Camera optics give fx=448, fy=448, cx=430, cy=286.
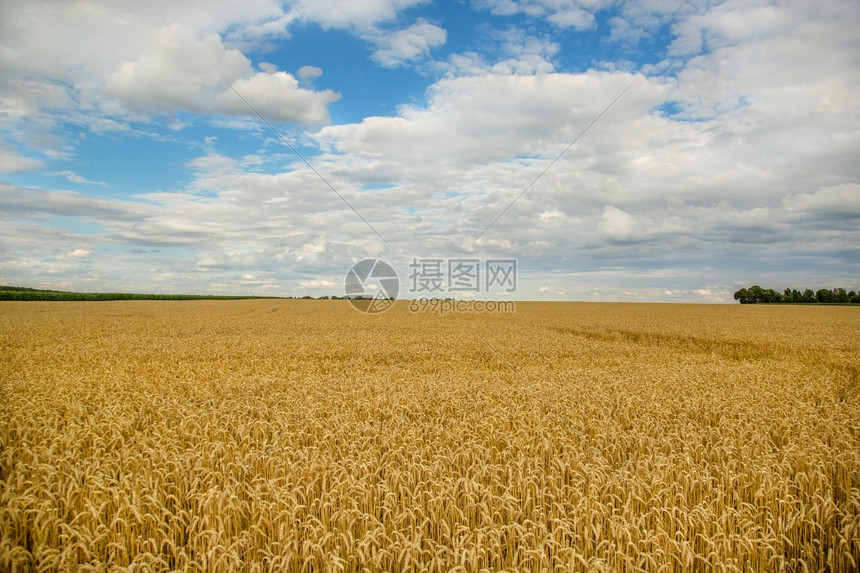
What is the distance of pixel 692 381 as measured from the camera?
41.8 ft

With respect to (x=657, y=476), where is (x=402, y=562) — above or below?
below

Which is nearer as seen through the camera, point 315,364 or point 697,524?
point 697,524

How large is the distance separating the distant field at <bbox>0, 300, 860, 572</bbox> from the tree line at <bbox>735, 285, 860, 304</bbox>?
429ft

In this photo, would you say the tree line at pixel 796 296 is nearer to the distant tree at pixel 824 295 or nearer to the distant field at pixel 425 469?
the distant tree at pixel 824 295

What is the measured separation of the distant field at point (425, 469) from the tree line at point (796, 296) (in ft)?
429

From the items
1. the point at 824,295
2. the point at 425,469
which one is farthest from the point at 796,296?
the point at 425,469

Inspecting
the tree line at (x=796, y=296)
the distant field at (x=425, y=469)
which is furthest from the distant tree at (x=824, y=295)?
the distant field at (x=425, y=469)

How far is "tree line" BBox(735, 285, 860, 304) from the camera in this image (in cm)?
11075

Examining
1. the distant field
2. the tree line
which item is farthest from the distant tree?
the distant field

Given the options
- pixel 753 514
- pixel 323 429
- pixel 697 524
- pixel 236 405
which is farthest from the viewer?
pixel 236 405

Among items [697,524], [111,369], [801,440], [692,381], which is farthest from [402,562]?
[111,369]

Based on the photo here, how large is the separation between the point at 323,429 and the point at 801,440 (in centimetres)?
806

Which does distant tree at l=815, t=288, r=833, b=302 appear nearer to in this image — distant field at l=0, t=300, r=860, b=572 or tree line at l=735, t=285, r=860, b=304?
tree line at l=735, t=285, r=860, b=304

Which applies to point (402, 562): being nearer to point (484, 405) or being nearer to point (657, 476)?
point (657, 476)
